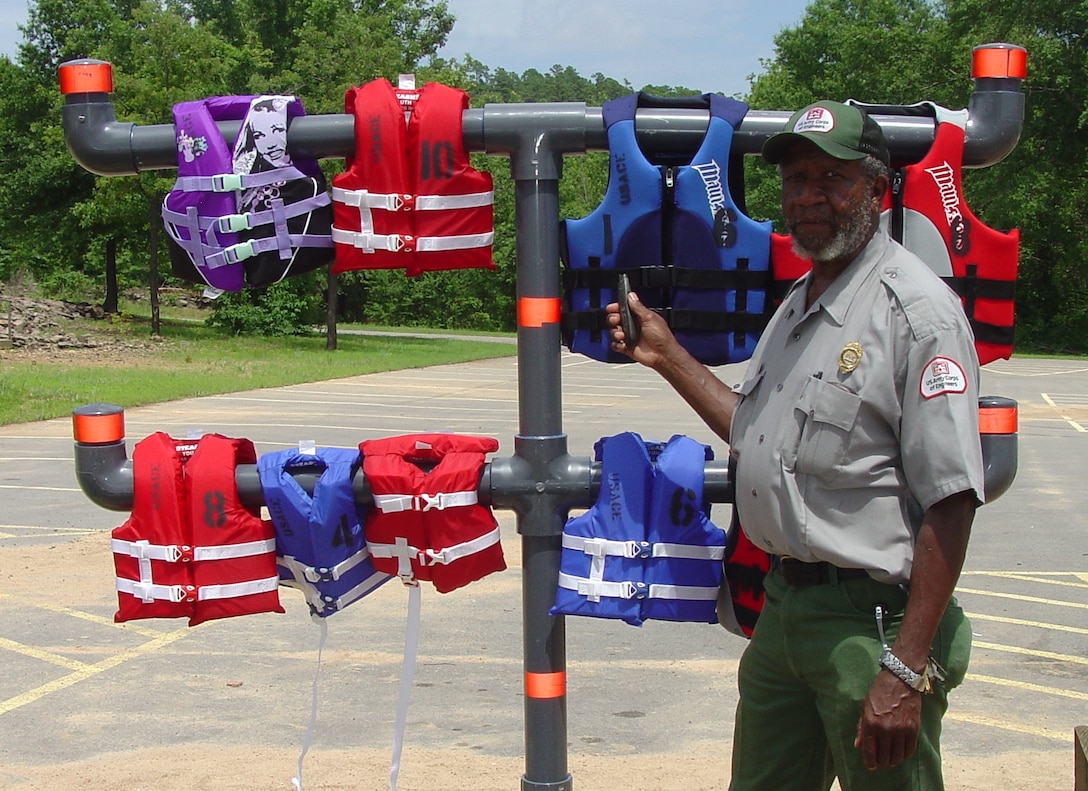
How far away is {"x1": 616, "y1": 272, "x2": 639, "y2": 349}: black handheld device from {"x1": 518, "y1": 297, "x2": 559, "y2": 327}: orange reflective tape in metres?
0.20

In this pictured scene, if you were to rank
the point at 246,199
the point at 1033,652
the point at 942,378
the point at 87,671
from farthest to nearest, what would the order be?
the point at 1033,652 → the point at 87,671 → the point at 246,199 → the point at 942,378

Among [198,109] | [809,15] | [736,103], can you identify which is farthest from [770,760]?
[809,15]

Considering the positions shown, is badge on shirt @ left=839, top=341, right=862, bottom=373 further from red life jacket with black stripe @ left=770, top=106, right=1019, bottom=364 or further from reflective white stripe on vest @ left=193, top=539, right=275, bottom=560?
reflective white stripe on vest @ left=193, top=539, right=275, bottom=560

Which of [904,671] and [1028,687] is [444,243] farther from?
[1028,687]

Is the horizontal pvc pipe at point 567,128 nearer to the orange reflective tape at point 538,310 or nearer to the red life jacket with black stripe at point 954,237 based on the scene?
the red life jacket with black stripe at point 954,237

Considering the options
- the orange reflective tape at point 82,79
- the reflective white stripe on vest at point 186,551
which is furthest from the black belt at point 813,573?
the orange reflective tape at point 82,79

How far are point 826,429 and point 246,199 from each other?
1.60 metres

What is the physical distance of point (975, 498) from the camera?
100 inches

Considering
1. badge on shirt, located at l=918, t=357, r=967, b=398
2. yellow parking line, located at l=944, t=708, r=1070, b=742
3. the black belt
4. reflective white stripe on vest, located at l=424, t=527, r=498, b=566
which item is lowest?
yellow parking line, located at l=944, t=708, r=1070, b=742

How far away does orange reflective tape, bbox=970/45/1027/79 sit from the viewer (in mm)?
3068

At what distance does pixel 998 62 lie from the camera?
3070 millimetres

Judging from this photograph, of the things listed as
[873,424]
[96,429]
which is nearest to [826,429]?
[873,424]

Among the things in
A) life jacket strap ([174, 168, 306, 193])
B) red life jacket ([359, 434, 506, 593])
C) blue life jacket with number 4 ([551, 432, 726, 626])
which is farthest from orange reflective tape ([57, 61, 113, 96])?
blue life jacket with number 4 ([551, 432, 726, 626])

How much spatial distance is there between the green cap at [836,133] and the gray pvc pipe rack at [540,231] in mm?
333
